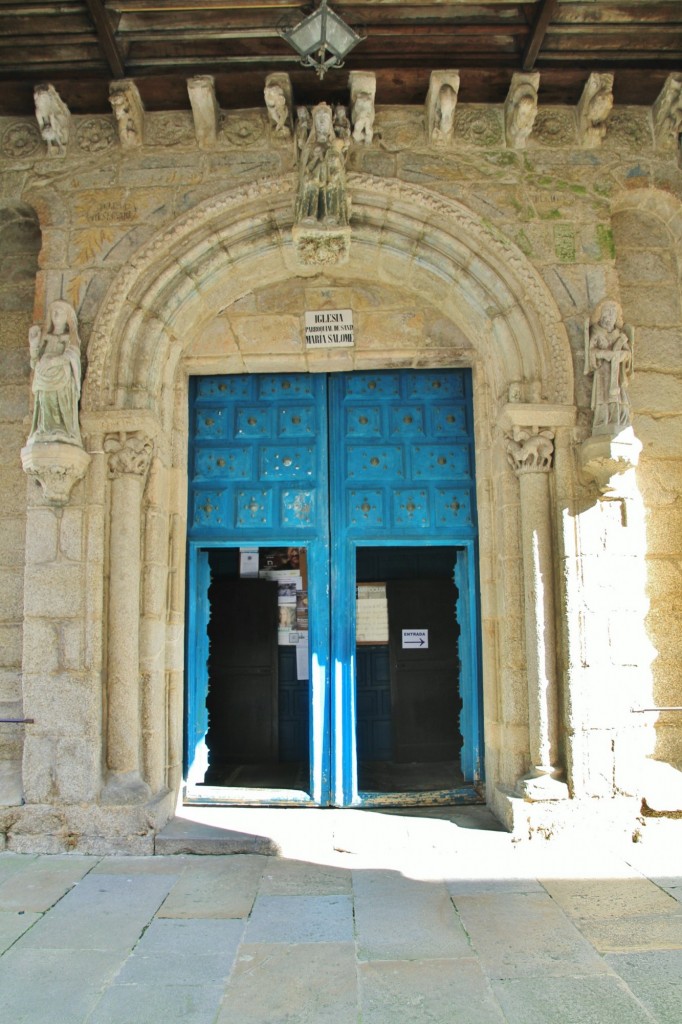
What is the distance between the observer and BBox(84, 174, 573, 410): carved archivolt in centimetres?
427

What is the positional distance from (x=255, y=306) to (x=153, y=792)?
2.99 meters

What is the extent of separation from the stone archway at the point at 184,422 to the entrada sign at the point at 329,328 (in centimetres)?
14

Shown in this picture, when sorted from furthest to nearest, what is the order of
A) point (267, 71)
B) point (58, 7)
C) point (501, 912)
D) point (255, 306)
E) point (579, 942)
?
point (255, 306)
point (267, 71)
point (58, 7)
point (501, 912)
point (579, 942)

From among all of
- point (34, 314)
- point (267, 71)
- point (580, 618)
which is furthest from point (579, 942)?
point (267, 71)

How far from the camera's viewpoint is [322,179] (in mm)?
4336

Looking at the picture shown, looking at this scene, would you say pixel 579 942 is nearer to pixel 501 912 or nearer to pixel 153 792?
pixel 501 912

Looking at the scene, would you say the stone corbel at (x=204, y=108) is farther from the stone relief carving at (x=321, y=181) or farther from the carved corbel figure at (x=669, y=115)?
the carved corbel figure at (x=669, y=115)

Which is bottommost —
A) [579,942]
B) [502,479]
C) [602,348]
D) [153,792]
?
[579,942]

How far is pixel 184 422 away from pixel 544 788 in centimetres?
300

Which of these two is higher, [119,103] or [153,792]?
[119,103]

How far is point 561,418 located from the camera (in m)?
4.18

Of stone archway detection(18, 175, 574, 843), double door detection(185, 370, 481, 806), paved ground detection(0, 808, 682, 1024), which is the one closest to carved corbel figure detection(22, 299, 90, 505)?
stone archway detection(18, 175, 574, 843)

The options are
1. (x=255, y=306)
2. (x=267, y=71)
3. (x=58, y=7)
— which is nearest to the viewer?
(x=58, y=7)

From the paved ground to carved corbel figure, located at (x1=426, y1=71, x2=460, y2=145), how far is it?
393 cm
